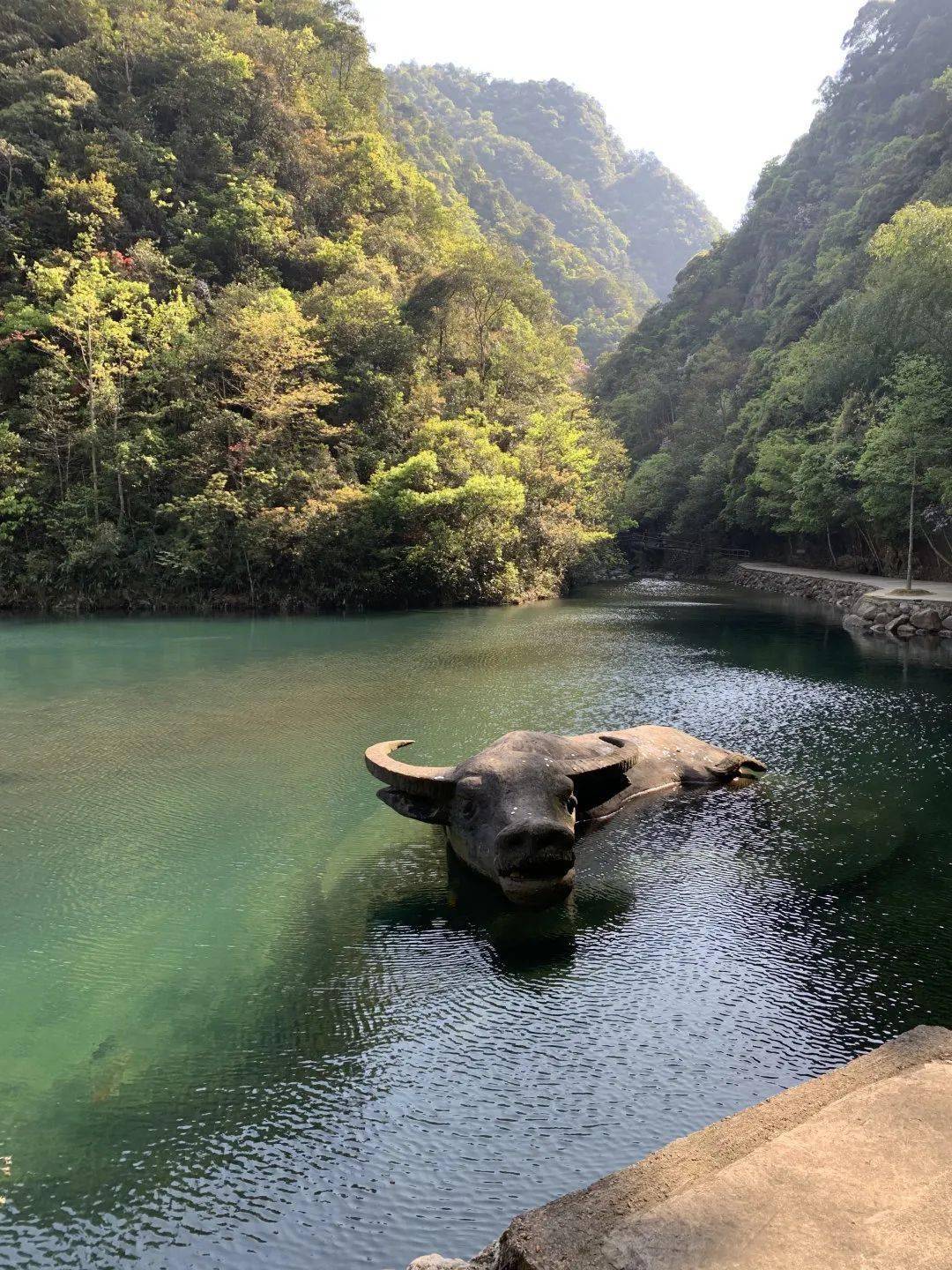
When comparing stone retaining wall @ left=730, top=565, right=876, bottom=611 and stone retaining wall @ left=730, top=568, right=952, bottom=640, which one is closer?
stone retaining wall @ left=730, top=568, right=952, bottom=640

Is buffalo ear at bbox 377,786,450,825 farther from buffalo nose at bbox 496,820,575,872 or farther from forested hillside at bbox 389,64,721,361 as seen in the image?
forested hillside at bbox 389,64,721,361

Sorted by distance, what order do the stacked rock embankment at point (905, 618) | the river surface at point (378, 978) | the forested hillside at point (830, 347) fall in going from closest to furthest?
the river surface at point (378, 978) → the stacked rock embankment at point (905, 618) → the forested hillside at point (830, 347)

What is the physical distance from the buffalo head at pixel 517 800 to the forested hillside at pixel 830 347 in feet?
62.9

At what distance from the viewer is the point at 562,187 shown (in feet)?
331

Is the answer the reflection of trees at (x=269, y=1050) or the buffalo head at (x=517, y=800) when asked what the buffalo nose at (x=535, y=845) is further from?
the reflection of trees at (x=269, y=1050)

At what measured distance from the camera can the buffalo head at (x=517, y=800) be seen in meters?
4.93

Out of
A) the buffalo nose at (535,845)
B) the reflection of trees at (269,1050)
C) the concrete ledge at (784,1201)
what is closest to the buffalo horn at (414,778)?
the reflection of trees at (269,1050)

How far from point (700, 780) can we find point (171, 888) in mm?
4864

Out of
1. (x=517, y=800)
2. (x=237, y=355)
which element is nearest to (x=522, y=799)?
(x=517, y=800)

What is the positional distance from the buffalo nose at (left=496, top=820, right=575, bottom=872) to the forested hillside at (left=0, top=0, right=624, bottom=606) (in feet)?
67.3

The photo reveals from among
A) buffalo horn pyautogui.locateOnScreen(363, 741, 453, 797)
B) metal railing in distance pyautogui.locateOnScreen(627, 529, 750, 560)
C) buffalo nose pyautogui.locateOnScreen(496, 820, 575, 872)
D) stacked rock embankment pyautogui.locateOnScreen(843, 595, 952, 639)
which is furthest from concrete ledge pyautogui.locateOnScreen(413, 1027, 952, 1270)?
metal railing in distance pyautogui.locateOnScreen(627, 529, 750, 560)

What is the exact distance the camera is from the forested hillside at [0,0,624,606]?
25.7m

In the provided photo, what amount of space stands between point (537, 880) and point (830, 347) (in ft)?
107

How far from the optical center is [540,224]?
81.9 meters
